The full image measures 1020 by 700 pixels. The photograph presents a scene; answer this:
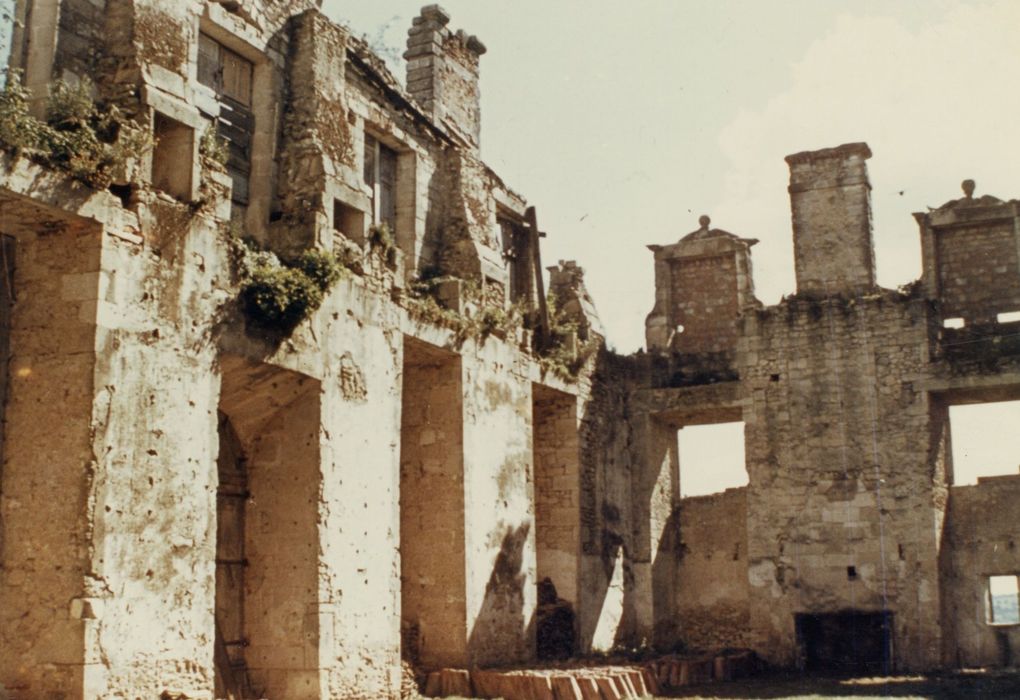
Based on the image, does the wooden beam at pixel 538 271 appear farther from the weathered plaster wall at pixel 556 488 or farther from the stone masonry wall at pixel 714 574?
the stone masonry wall at pixel 714 574

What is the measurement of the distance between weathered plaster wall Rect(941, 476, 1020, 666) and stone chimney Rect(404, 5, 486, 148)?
955cm

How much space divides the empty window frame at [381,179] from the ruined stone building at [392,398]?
6 cm

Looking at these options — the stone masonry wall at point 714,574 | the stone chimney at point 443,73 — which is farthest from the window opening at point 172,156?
the stone masonry wall at point 714,574

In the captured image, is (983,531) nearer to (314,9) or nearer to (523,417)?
(523,417)

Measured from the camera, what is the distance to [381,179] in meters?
17.7

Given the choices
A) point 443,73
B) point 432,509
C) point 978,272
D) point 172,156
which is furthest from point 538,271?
point 172,156

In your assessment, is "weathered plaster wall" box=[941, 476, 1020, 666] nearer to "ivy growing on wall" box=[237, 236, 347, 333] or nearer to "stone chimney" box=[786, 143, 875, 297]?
"stone chimney" box=[786, 143, 875, 297]

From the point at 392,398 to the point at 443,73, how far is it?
6.55 meters

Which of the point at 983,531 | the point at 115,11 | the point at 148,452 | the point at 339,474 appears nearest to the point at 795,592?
the point at 983,531

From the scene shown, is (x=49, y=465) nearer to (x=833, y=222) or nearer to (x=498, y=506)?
(x=498, y=506)

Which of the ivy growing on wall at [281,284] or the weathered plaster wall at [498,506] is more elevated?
the ivy growing on wall at [281,284]

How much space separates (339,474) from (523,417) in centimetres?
514

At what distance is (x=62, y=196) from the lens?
10734mm

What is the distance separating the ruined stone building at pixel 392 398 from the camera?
1099 centimetres
